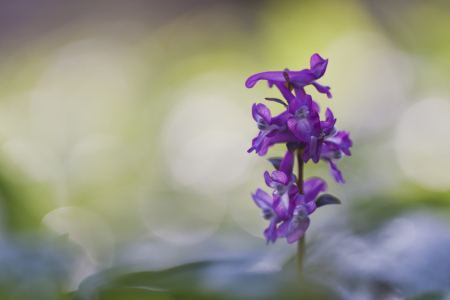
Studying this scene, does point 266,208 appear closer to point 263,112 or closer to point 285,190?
point 285,190

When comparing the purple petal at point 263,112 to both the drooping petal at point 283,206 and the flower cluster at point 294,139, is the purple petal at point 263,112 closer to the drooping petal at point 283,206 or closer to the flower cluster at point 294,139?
the flower cluster at point 294,139

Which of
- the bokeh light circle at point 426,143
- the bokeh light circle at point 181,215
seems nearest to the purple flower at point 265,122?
the bokeh light circle at point 181,215

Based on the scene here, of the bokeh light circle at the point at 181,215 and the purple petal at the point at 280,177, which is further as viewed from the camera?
the bokeh light circle at the point at 181,215

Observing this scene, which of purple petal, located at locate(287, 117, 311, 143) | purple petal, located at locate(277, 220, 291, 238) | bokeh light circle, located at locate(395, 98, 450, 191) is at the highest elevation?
bokeh light circle, located at locate(395, 98, 450, 191)

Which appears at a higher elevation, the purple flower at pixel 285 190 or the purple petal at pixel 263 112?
the purple petal at pixel 263 112

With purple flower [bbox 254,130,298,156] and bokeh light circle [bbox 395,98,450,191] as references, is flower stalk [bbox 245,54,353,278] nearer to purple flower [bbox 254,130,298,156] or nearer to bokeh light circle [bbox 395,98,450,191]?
purple flower [bbox 254,130,298,156]

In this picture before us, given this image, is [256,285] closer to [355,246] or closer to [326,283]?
[326,283]

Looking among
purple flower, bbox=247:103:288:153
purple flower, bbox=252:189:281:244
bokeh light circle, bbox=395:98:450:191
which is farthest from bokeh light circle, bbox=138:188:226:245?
bokeh light circle, bbox=395:98:450:191

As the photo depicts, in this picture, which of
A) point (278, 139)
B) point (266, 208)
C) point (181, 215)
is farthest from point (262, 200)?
point (181, 215)
